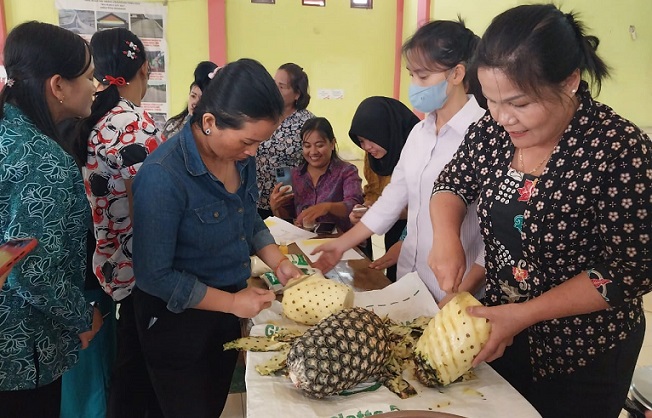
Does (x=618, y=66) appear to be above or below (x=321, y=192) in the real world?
above

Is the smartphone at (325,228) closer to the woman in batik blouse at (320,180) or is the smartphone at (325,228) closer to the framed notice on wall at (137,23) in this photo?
the woman in batik blouse at (320,180)

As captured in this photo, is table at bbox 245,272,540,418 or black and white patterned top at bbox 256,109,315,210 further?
black and white patterned top at bbox 256,109,315,210

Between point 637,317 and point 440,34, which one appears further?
point 440,34

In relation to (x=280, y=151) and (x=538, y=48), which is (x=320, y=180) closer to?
(x=280, y=151)

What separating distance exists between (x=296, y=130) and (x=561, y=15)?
2.05 m

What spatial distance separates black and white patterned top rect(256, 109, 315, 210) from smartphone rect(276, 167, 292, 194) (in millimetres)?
82

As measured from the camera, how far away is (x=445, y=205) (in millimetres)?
1256

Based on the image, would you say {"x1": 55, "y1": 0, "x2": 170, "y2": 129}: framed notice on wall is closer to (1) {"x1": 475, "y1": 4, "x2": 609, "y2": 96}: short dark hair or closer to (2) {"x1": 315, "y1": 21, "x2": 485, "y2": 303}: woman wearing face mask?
(2) {"x1": 315, "y1": 21, "x2": 485, "y2": 303}: woman wearing face mask

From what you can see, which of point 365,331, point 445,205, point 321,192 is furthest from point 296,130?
point 365,331

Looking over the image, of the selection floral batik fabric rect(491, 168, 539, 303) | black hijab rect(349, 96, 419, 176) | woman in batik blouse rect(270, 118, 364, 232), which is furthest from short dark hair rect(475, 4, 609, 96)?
woman in batik blouse rect(270, 118, 364, 232)

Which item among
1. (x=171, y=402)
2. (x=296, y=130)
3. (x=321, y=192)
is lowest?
(x=171, y=402)

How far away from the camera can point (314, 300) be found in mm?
1226

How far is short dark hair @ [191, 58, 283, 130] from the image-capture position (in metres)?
1.17

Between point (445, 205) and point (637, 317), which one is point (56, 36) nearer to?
point (445, 205)
